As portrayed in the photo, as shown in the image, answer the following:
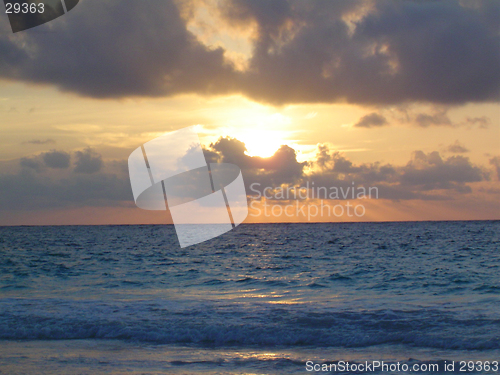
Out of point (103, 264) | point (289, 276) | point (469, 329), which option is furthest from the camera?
point (103, 264)

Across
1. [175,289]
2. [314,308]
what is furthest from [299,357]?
[175,289]

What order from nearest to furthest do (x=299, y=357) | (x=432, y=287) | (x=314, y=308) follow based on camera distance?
(x=299, y=357) < (x=314, y=308) < (x=432, y=287)

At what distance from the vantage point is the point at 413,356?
36.7ft

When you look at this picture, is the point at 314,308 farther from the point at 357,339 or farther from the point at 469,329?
the point at 469,329

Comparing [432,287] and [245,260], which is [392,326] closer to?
[432,287]

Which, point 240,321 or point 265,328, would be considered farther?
point 240,321

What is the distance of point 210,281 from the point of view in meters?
25.1

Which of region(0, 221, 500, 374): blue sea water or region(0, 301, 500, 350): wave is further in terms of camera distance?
region(0, 301, 500, 350): wave

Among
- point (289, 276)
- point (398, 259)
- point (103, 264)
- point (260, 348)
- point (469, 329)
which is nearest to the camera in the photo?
point (260, 348)

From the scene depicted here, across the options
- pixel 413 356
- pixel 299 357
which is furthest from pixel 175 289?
pixel 413 356

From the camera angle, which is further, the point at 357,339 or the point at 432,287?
the point at 432,287

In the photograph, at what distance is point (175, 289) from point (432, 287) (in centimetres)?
1381

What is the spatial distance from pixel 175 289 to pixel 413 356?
46.6ft

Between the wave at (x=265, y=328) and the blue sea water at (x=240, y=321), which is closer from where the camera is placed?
the blue sea water at (x=240, y=321)
